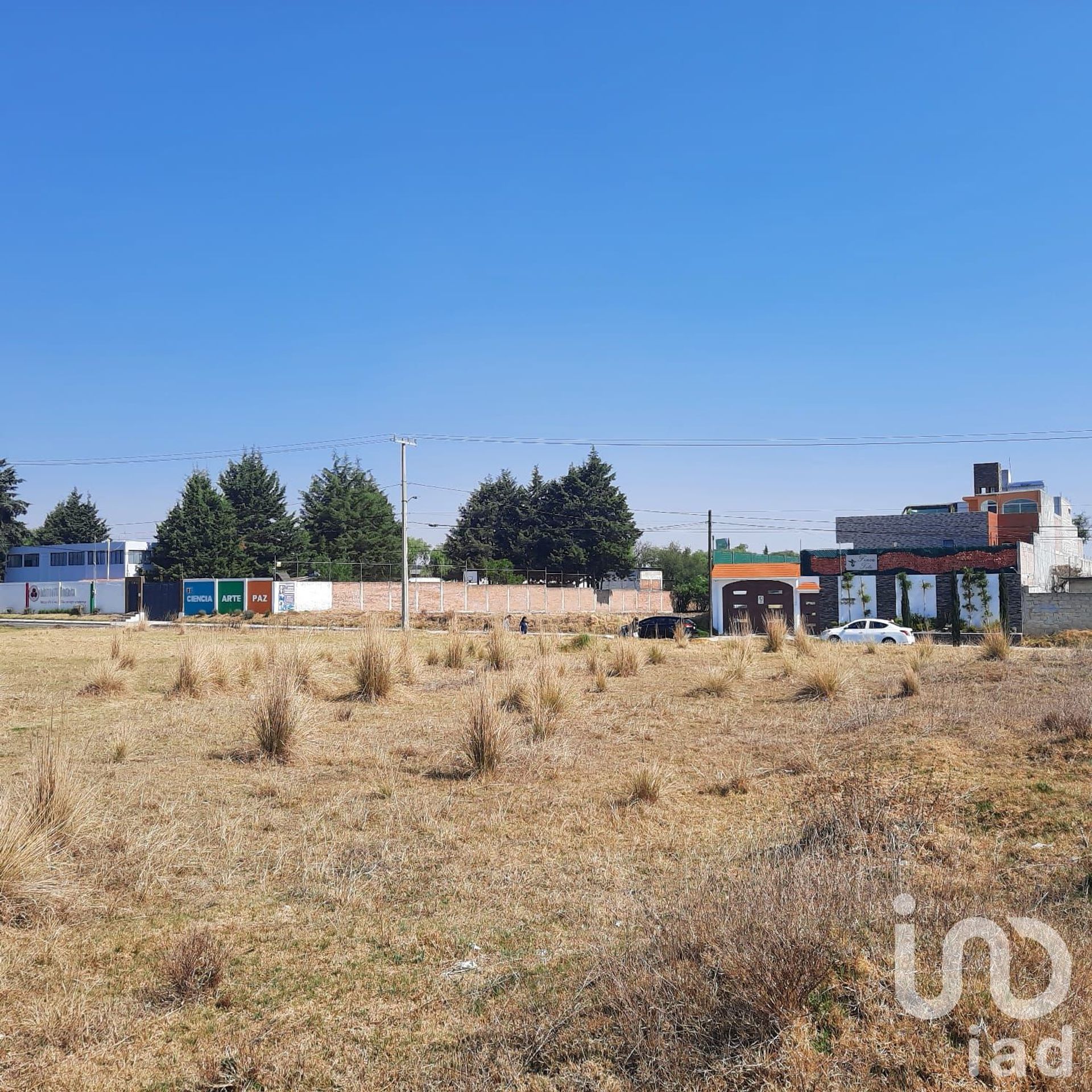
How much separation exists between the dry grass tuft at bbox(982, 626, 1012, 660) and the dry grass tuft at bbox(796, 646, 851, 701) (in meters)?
6.72

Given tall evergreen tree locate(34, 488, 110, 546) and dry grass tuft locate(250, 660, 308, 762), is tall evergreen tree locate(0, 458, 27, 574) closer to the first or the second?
tall evergreen tree locate(34, 488, 110, 546)

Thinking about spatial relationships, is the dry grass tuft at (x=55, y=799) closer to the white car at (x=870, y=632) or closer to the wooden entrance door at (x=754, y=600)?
the white car at (x=870, y=632)

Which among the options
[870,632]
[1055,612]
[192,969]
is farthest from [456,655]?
[1055,612]

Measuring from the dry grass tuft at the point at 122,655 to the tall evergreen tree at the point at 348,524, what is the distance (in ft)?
178

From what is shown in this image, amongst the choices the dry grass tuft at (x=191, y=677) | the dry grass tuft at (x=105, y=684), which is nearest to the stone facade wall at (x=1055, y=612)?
the dry grass tuft at (x=191, y=677)

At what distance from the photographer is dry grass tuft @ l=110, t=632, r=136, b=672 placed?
18750mm

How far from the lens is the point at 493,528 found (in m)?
81.8

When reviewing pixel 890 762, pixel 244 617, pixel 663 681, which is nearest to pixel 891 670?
pixel 663 681

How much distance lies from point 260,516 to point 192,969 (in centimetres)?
7628

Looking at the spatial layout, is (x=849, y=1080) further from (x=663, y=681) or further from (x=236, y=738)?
(x=663, y=681)

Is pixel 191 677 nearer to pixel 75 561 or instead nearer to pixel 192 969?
pixel 192 969

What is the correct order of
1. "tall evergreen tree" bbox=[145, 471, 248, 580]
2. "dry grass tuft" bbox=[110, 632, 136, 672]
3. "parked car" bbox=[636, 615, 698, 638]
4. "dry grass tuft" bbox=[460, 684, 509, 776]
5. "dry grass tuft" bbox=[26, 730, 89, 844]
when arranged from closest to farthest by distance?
1. "dry grass tuft" bbox=[26, 730, 89, 844]
2. "dry grass tuft" bbox=[460, 684, 509, 776]
3. "dry grass tuft" bbox=[110, 632, 136, 672]
4. "parked car" bbox=[636, 615, 698, 638]
5. "tall evergreen tree" bbox=[145, 471, 248, 580]

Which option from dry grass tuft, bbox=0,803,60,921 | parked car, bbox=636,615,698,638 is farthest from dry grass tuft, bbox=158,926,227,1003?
parked car, bbox=636,615,698,638

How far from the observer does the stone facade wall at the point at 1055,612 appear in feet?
141
